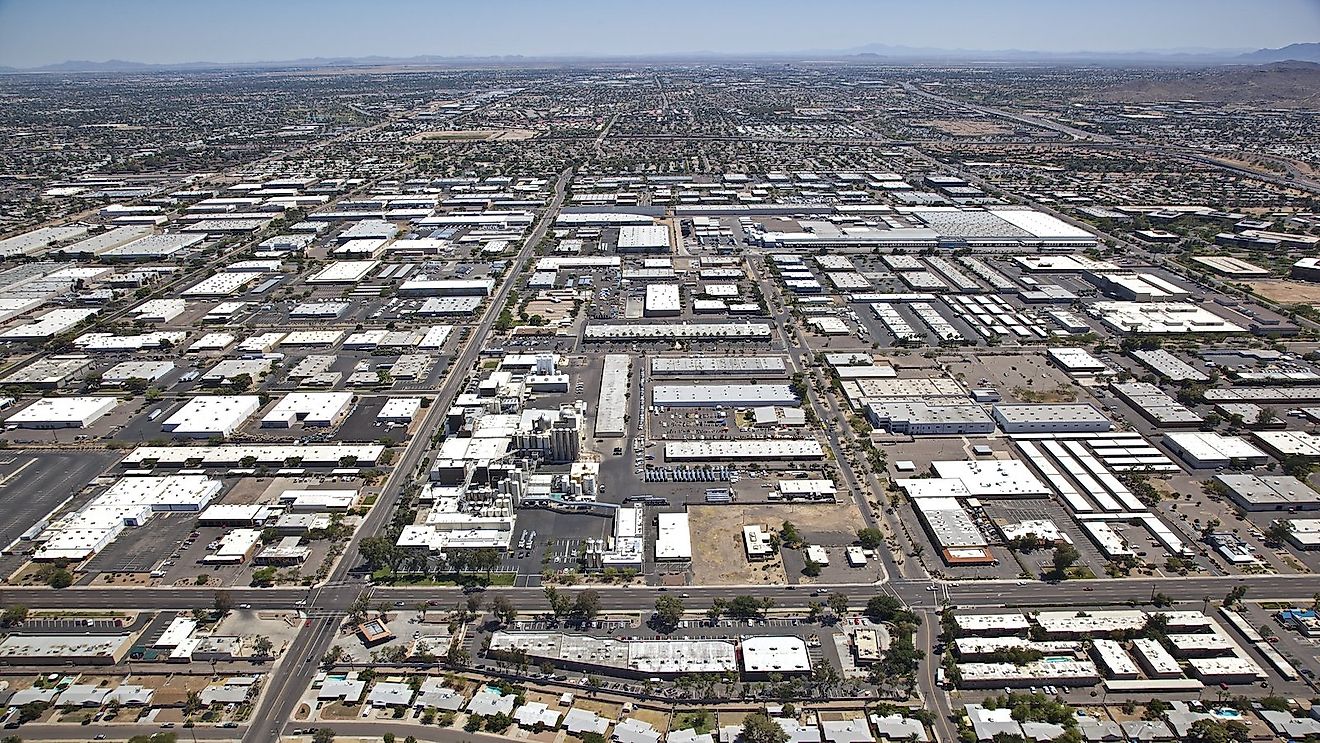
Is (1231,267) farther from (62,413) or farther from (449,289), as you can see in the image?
(62,413)

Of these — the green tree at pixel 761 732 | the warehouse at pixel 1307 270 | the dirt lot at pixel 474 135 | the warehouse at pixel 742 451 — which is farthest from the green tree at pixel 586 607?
the dirt lot at pixel 474 135

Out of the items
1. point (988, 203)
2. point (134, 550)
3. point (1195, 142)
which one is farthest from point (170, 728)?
point (1195, 142)

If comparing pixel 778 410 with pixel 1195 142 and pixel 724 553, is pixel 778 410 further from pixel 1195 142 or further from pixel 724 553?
pixel 1195 142

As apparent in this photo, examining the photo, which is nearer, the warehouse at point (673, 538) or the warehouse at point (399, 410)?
the warehouse at point (673, 538)

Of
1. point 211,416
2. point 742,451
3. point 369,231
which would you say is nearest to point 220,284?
point 369,231

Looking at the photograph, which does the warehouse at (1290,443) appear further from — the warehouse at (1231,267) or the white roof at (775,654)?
the warehouse at (1231,267)

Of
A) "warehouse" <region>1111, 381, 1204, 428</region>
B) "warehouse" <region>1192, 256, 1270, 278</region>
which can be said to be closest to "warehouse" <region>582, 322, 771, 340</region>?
"warehouse" <region>1111, 381, 1204, 428</region>
